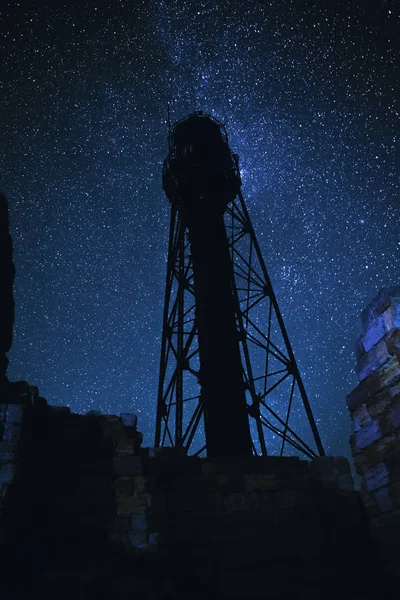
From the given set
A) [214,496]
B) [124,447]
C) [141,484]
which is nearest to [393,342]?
[214,496]

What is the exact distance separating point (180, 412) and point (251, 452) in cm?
223

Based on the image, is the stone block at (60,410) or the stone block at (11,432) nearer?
the stone block at (11,432)

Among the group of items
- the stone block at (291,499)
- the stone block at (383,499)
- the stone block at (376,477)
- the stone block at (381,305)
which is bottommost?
the stone block at (383,499)

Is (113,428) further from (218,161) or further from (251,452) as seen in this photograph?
→ (218,161)

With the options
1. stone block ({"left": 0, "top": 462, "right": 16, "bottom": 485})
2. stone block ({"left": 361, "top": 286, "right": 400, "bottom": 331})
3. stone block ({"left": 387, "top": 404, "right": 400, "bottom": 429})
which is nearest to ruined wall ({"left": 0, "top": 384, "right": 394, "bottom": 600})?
stone block ({"left": 0, "top": 462, "right": 16, "bottom": 485})

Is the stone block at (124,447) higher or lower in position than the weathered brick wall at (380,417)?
higher

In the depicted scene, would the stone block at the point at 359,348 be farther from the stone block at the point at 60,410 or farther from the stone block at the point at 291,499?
the stone block at the point at 60,410

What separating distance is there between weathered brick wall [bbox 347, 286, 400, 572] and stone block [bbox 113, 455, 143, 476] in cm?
378

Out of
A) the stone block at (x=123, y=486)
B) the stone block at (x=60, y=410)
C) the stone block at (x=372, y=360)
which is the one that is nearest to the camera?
the stone block at (x=372, y=360)

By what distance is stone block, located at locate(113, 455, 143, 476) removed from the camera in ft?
23.1

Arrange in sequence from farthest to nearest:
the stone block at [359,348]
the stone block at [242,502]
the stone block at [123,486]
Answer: the stone block at [242,502], the stone block at [123,486], the stone block at [359,348]

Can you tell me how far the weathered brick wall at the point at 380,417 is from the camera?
4344 millimetres

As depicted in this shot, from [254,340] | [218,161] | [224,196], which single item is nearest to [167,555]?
[254,340]

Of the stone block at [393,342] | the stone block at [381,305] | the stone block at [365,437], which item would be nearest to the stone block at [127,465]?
the stone block at [365,437]
